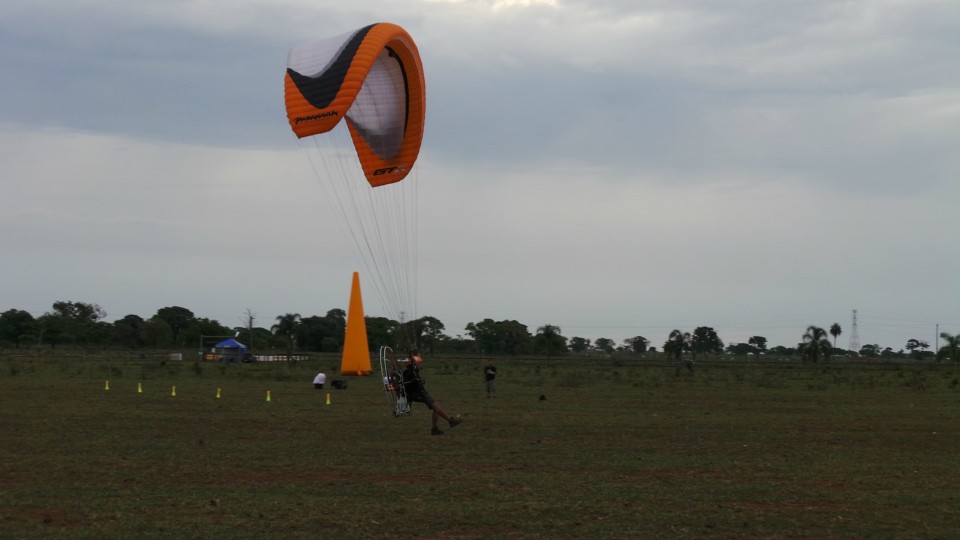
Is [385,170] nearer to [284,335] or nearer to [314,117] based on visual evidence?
[314,117]

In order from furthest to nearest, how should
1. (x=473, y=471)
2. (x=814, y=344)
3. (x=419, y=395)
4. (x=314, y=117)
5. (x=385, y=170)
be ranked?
(x=814, y=344)
(x=385, y=170)
(x=419, y=395)
(x=314, y=117)
(x=473, y=471)

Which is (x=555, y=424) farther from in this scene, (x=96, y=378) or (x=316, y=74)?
(x=96, y=378)

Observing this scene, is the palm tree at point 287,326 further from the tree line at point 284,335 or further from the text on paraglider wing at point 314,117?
the text on paraglider wing at point 314,117

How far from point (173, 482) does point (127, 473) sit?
3.97 ft

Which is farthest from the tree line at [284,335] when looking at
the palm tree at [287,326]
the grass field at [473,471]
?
the grass field at [473,471]

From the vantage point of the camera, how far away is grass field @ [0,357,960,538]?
11.3 metres

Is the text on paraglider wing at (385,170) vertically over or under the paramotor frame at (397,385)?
over

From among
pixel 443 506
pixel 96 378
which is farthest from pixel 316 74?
pixel 96 378

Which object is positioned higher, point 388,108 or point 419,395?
point 388,108

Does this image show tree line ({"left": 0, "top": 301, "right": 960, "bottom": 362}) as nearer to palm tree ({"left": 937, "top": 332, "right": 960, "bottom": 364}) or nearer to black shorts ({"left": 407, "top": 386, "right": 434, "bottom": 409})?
palm tree ({"left": 937, "top": 332, "right": 960, "bottom": 364})

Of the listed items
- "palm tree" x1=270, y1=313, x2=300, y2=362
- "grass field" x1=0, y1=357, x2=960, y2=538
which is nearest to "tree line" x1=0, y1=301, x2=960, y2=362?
"palm tree" x1=270, y1=313, x2=300, y2=362

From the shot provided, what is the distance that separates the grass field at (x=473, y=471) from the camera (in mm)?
11328

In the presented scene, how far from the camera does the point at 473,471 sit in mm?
15516

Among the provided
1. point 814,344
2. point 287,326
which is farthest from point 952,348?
point 287,326
